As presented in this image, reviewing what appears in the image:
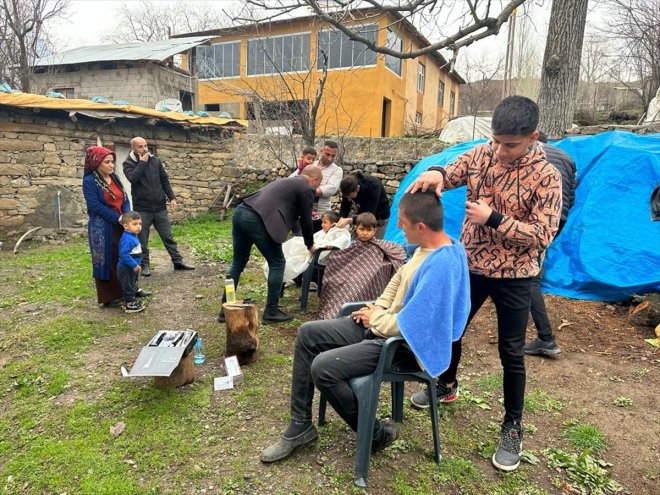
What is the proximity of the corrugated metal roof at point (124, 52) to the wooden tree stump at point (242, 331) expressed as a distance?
1584cm

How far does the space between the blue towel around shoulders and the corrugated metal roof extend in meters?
17.3

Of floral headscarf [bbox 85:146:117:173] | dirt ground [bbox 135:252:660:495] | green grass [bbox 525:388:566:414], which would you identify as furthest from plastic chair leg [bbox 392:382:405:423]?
floral headscarf [bbox 85:146:117:173]

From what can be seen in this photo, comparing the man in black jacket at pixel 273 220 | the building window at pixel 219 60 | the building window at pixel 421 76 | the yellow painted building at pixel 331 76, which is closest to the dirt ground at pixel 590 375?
the man in black jacket at pixel 273 220

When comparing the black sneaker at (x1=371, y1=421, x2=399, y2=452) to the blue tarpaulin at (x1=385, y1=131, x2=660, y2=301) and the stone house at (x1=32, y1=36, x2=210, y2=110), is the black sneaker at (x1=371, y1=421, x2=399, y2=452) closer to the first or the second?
the blue tarpaulin at (x1=385, y1=131, x2=660, y2=301)

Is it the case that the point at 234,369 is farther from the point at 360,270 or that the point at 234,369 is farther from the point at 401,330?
the point at 401,330

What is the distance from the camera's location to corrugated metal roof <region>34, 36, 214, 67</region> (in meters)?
16.9

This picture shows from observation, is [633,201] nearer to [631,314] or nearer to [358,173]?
[631,314]

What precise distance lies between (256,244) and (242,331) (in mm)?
949

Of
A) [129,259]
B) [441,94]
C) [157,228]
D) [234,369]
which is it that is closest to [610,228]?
[234,369]

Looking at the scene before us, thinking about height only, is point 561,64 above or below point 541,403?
above

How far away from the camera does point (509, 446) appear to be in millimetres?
2396

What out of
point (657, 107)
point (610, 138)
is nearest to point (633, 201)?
point (610, 138)

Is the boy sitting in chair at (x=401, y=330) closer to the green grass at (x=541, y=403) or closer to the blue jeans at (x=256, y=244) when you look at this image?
the green grass at (x=541, y=403)

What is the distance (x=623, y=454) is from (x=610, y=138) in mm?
3765
